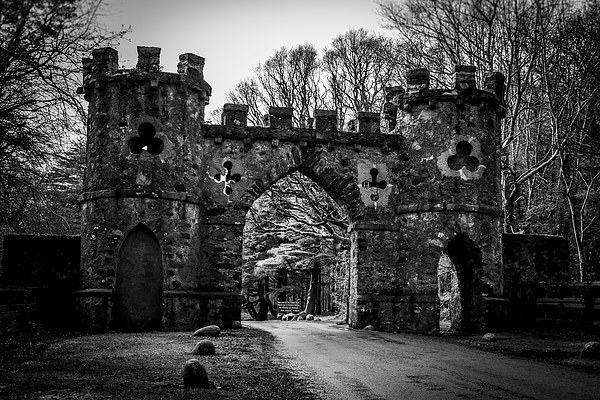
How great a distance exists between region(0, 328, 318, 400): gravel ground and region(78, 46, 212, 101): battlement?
239 inches

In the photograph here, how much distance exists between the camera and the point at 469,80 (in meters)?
17.1

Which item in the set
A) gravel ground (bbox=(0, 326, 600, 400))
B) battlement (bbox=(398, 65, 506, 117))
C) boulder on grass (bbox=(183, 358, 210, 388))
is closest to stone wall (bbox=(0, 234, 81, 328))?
gravel ground (bbox=(0, 326, 600, 400))

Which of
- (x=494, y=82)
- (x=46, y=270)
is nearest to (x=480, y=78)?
(x=494, y=82)

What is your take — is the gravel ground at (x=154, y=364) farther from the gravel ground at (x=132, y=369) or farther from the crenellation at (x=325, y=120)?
the crenellation at (x=325, y=120)

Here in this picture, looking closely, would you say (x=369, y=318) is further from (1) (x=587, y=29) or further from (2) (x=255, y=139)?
(1) (x=587, y=29)

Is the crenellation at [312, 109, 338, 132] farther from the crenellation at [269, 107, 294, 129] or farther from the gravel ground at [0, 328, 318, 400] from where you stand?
the gravel ground at [0, 328, 318, 400]

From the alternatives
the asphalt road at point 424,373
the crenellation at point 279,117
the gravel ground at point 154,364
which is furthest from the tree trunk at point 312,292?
the asphalt road at point 424,373

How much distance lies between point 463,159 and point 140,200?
786 cm

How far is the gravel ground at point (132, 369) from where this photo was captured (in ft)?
22.8

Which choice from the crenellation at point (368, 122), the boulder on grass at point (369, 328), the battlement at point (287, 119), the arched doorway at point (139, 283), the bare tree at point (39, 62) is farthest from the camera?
the crenellation at point (368, 122)

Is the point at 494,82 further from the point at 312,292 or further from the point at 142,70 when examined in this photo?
A: the point at 312,292

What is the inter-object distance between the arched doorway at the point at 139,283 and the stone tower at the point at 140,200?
22 mm

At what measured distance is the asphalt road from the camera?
289 inches

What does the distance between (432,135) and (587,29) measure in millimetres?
5070
